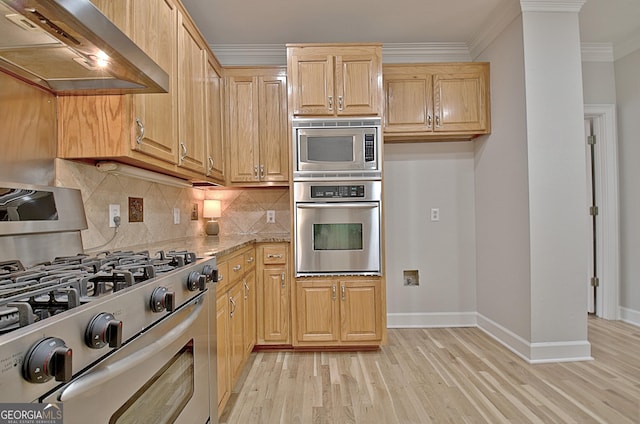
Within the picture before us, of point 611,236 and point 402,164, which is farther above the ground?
point 402,164

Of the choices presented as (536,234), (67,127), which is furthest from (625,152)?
(67,127)

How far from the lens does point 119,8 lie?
1.44 m

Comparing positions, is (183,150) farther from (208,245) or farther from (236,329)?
(236,329)

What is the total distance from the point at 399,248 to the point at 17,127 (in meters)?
2.93

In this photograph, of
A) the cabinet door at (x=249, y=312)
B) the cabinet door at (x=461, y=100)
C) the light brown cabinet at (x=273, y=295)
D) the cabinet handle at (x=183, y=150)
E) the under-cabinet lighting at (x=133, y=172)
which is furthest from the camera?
the cabinet door at (x=461, y=100)

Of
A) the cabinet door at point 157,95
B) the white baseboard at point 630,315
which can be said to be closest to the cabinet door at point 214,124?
the cabinet door at point 157,95

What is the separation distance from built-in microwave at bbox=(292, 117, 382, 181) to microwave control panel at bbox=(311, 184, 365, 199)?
79 millimetres

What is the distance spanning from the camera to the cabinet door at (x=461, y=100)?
3.09m

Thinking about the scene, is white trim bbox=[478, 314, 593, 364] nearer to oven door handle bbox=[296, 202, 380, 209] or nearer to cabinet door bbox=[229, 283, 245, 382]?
oven door handle bbox=[296, 202, 380, 209]

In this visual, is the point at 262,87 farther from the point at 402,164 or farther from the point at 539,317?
the point at 539,317

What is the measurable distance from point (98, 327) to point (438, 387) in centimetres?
209

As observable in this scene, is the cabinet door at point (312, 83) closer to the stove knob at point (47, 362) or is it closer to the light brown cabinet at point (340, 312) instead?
the light brown cabinet at point (340, 312)

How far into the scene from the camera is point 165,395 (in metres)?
1.08

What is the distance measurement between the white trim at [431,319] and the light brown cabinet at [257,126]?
5.64 ft
